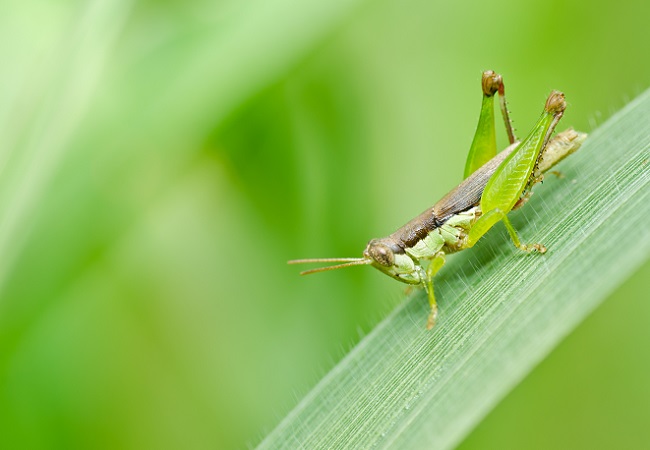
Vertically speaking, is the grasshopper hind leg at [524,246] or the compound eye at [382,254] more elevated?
the compound eye at [382,254]

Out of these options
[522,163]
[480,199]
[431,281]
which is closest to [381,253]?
[431,281]

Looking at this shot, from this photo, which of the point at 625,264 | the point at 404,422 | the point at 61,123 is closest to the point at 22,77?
the point at 61,123

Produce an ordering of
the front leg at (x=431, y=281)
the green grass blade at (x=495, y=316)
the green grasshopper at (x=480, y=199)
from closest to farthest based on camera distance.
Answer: the green grass blade at (x=495, y=316) → the front leg at (x=431, y=281) → the green grasshopper at (x=480, y=199)

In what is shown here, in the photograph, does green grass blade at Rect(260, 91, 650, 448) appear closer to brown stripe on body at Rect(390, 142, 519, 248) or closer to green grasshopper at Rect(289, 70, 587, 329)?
green grasshopper at Rect(289, 70, 587, 329)

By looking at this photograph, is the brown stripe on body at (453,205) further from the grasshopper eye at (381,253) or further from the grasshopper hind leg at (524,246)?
the grasshopper hind leg at (524,246)

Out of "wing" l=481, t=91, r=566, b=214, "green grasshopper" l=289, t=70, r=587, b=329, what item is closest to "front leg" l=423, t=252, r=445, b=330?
"green grasshopper" l=289, t=70, r=587, b=329

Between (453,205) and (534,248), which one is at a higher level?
(453,205)

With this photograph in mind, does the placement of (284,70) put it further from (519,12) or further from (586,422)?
(586,422)

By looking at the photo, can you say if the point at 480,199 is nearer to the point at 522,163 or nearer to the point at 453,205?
the point at 453,205

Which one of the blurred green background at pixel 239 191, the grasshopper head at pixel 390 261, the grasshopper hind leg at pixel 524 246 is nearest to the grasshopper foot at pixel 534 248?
the grasshopper hind leg at pixel 524 246
